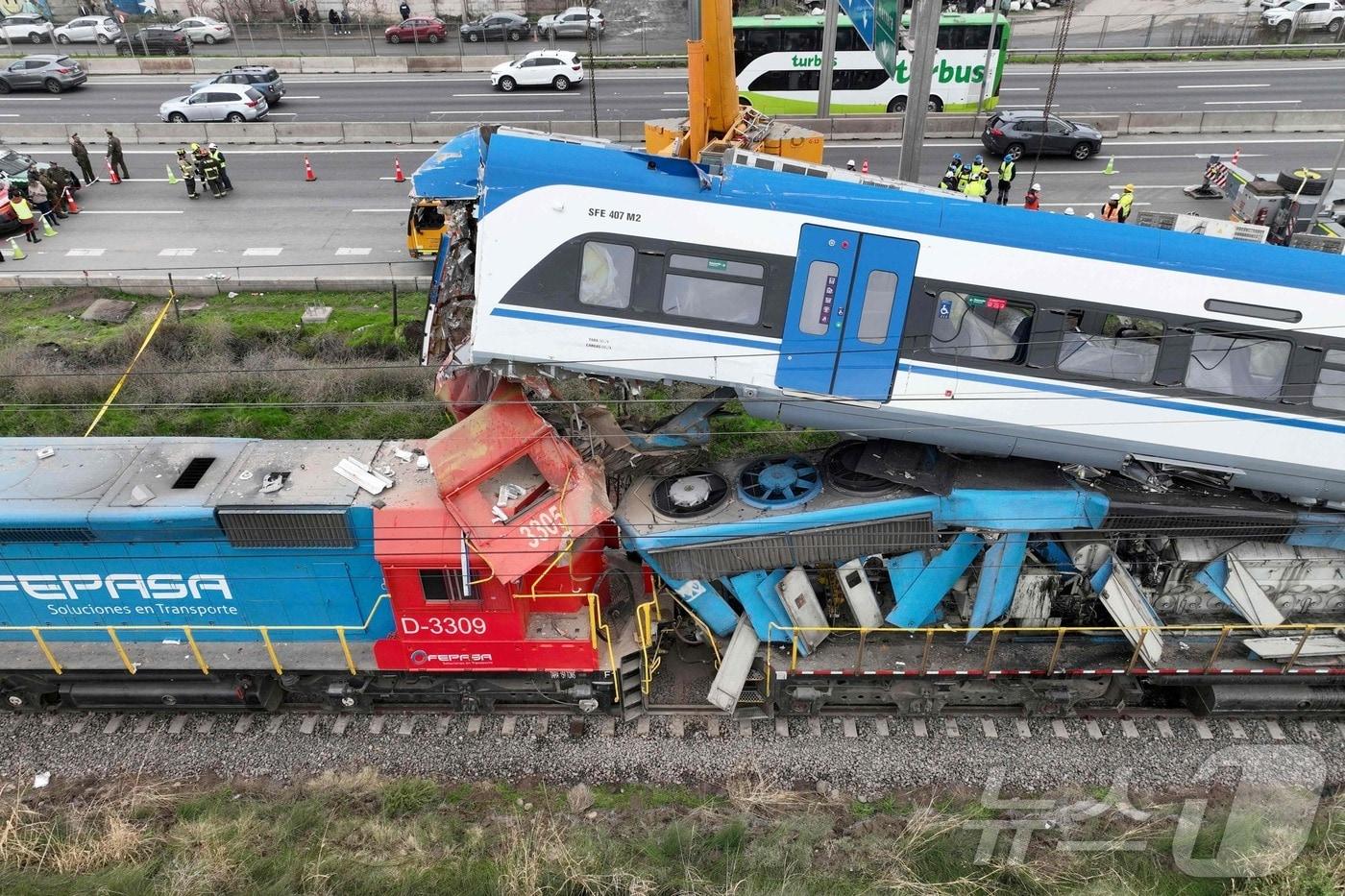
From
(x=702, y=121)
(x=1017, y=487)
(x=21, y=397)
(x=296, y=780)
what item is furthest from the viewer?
(x=21, y=397)

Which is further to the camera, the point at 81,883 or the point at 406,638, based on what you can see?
the point at 406,638

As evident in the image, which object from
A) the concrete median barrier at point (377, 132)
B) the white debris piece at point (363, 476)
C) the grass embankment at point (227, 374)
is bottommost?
the grass embankment at point (227, 374)

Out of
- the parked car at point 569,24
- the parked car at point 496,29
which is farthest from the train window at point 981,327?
the parked car at point 496,29

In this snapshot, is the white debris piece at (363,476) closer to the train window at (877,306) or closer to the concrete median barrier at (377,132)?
the train window at (877,306)

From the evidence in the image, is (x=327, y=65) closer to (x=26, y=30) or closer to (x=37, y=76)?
(x=37, y=76)

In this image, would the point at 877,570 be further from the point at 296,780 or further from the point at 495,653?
the point at 296,780

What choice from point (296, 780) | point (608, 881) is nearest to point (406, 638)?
point (296, 780)
